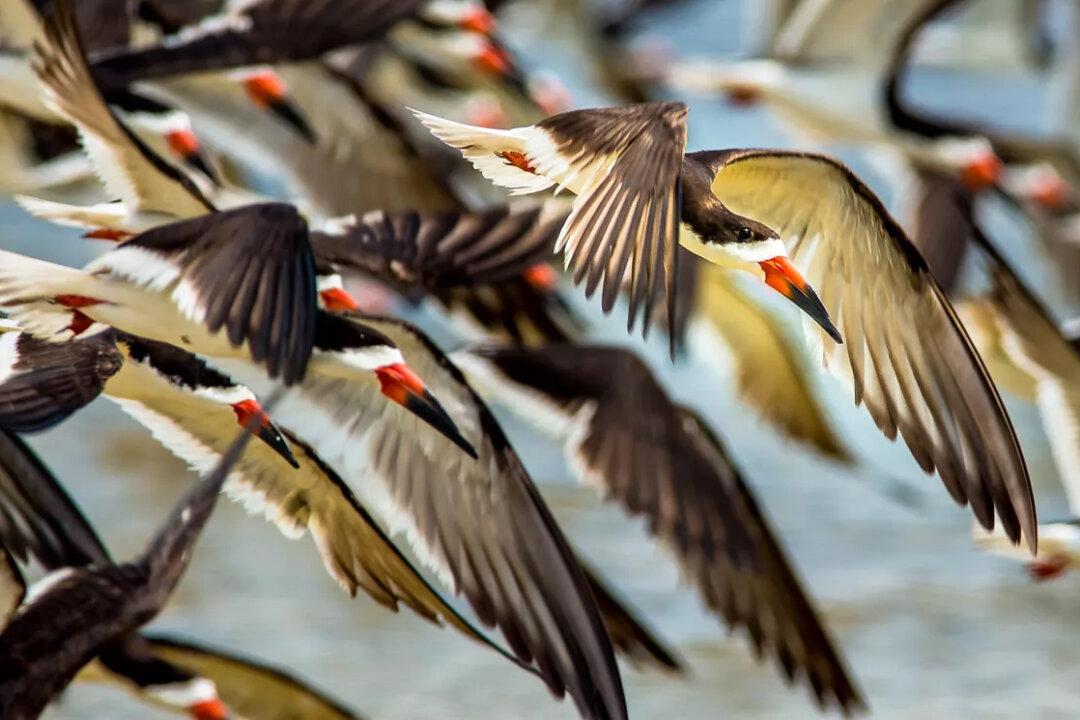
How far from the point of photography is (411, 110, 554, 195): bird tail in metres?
3.56

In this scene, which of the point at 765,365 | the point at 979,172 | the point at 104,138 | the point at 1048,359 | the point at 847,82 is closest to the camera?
the point at 104,138

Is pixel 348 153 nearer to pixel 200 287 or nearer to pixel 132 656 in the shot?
pixel 132 656

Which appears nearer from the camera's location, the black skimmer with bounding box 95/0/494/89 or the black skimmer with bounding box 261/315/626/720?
the black skimmer with bounding box 261/315/626/720

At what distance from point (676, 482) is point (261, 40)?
1.62m

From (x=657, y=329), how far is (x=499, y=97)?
1.52 m

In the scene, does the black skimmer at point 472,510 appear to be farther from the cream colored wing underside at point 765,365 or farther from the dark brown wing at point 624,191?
the cream colored wing underside at point 765,365

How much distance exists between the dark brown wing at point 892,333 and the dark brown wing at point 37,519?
1.42 metres

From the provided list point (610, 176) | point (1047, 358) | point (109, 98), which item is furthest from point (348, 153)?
point (610, 176)

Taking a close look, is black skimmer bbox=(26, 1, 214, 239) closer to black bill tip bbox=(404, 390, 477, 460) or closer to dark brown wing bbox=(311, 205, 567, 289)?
dark brown wing bbox=(311, 205, 567, 289)

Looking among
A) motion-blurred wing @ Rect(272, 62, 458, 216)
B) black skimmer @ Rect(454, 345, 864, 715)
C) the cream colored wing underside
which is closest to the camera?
black skimmer @ Rect(454, 345, 864, 715)

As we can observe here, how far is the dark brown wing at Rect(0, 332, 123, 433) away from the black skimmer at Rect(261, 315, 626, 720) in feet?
2.15

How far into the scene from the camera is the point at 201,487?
145 inches

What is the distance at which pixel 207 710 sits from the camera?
4414 mm

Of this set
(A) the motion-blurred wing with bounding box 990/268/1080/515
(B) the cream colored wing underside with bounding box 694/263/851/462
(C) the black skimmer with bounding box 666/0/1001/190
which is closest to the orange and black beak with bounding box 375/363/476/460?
(A) the motion-blurred wing with bounding box 990/268/1080/515
